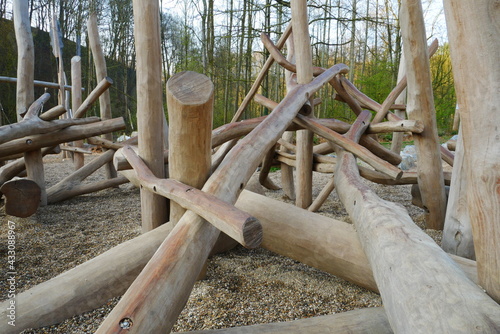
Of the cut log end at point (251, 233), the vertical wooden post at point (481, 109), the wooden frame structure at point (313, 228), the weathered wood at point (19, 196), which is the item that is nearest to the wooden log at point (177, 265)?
the wooden frame structure at point (313, 228)

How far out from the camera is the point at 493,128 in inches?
41.1

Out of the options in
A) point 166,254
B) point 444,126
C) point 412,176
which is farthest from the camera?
point 444,126

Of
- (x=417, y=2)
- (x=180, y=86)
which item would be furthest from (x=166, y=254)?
(x=417, y=2)

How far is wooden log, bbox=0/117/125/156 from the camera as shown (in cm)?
345

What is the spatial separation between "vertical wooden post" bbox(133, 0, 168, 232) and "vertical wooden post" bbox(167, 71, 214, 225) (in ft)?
1.65

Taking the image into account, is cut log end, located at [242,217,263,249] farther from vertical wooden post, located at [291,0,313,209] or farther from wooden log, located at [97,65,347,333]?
vertical wooden post, located at [291,0,313,209]

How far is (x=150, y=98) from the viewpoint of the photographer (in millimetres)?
2258

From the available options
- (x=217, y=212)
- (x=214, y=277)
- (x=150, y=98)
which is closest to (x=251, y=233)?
(x=217, y=212)

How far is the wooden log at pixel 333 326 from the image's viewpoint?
140cm

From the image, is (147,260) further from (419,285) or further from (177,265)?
(419,285)

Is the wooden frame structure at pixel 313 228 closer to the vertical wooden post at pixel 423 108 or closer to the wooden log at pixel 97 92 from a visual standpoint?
the vertical wooden post at pixel 423 108

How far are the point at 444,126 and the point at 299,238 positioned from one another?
14096mm

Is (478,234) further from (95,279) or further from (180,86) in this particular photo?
(95,279)

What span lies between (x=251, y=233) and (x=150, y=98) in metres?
1.26
